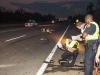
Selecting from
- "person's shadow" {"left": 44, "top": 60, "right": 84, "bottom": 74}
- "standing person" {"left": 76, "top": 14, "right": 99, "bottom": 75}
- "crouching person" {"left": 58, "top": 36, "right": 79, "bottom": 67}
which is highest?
"standing person" {"left": 76, "top": 14, "right": 99, "bottom": 75}

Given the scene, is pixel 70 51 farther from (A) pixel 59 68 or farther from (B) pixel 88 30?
(B) pixel 88 30

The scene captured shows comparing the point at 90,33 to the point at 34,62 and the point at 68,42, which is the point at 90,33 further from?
the point at 34,62

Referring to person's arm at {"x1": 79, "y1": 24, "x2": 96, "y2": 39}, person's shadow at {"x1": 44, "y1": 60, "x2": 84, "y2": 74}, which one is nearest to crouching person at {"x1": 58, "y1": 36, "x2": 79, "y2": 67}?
person's shadow at {"x1": 44, "y1": 60, "x2": 84, "y2": 74}

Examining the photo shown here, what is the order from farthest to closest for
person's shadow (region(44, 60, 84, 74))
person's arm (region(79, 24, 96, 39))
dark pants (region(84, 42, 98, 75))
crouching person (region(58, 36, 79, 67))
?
crouching person (region(58, 36, 79, 67)) < person's shadow (region(44, 60, 84, 74)) < dark pants (region(84, 42, 98, 75)) < person's arm (region(79, 24, 96, 39))

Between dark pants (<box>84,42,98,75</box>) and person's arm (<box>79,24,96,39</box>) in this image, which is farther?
dark pants (<box>84,42,98,75</box>)

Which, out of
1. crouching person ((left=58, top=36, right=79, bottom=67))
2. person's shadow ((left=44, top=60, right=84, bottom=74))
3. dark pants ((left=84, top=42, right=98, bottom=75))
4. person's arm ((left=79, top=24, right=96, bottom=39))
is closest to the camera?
person's arm ((left=79, top=24, right=96, bottom=39))

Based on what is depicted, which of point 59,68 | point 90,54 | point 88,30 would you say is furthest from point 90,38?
point 59,68

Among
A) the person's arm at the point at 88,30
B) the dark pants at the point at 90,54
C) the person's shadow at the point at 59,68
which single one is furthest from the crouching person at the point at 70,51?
the person's arm at the point at 88,30

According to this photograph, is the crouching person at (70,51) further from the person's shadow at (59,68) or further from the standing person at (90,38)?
the standing person at (90,38)

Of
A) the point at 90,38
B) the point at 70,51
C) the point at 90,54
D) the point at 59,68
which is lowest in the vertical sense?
the point at 59,68

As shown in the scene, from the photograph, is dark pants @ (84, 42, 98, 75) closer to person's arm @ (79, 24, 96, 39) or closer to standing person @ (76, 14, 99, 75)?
standing person @ (76, 14, 99, 75)

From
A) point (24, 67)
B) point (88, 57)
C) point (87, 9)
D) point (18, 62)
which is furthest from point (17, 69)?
point (87, 9)

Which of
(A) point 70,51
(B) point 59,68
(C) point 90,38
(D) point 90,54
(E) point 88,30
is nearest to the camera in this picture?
(E) point 88,30

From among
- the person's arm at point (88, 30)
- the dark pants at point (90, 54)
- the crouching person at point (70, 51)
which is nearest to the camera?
the person's arm at point (88, 30)
